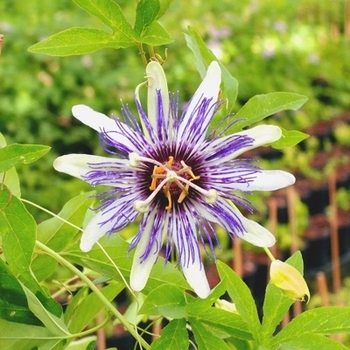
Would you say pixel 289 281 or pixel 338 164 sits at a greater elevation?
pixel 289 281

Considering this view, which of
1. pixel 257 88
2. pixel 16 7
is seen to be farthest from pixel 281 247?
pixel 16 7

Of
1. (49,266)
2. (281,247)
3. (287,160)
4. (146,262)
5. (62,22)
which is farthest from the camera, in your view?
(62,22)

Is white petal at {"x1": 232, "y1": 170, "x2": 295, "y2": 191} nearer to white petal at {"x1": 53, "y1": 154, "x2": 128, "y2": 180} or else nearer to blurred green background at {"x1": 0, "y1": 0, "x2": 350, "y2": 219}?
white petal at {"x1": 53, "y1": 154, "x2": 128, "y2": 180}

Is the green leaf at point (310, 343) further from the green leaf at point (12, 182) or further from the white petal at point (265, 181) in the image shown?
the green leaf at point (12, 182)

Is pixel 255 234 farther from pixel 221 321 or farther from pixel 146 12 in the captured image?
pixel 146 12

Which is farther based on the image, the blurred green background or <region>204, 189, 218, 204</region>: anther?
the blurred green background

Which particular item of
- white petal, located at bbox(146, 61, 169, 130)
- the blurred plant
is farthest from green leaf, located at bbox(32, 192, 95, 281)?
white petal, located at bbox(146, 61, 169, 130)

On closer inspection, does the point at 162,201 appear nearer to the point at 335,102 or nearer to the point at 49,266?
the point at 49,266
